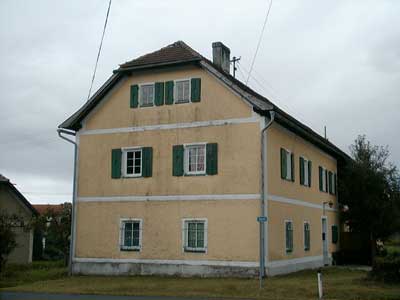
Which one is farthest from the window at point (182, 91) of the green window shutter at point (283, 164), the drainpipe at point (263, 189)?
the green window shutter at point (283, 164)

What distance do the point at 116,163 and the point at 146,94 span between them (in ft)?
10.5

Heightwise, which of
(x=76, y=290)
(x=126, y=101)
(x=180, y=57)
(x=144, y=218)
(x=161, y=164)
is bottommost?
(x=76, y=290)

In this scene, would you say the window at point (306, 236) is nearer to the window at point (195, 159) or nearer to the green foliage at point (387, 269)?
the window at point (195, 159)

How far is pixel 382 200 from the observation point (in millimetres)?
33250

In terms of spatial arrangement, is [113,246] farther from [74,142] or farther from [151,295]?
[151,295]

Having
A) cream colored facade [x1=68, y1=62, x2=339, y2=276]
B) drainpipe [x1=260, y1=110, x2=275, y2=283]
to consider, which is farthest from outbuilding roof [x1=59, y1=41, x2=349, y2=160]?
drainpipe [x1=260, y1=110, x2=275, y2=283]

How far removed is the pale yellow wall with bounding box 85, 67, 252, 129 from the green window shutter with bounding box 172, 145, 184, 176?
1.19m

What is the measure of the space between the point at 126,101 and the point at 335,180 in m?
15.6

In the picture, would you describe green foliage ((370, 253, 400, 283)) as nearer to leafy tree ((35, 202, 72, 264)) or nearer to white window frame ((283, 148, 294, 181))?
white window frame ((283, 148, 294, 181))

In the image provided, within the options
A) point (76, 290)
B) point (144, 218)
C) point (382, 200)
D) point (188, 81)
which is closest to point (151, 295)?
point (76, 290)

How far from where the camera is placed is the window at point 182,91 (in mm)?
24891

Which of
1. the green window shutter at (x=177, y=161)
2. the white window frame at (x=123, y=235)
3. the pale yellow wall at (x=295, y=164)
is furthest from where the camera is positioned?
the white window frame at (x=123, y=235)

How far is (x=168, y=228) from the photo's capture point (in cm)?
2422

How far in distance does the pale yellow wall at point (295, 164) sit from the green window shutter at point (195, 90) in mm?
3250
